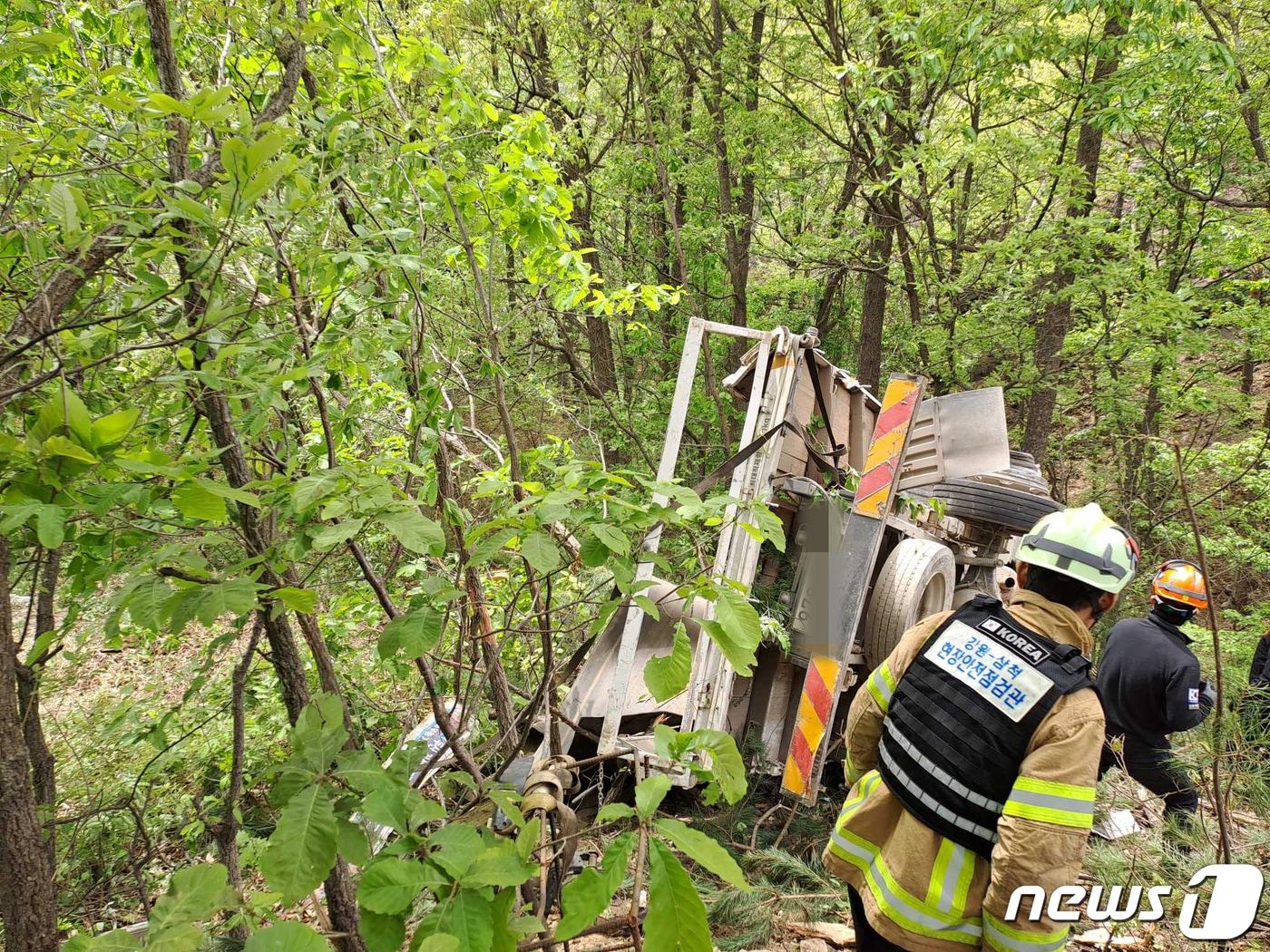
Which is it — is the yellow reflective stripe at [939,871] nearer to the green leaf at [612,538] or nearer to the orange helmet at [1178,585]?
the green leaf at [612,538]

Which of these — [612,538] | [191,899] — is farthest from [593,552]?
[191,899]

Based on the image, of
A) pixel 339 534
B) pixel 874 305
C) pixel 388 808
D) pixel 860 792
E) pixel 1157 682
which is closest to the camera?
pixel 388 808

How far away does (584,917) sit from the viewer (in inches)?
40.1

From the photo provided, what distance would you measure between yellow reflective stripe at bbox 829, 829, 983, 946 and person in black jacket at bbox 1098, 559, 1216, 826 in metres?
2.16

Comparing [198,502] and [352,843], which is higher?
[198,502]

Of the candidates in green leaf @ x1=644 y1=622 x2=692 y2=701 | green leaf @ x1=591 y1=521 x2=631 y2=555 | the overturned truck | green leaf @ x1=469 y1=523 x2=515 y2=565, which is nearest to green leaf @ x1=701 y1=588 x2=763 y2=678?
green leaf @ x1=644 y1=622 x2=692 y2=701

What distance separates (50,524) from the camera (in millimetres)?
1025

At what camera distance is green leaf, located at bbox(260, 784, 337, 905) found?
39.9 inches

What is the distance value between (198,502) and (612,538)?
70 cm

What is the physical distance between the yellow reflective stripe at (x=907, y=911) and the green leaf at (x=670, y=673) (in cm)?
124

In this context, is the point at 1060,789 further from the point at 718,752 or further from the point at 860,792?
the point at 718,752

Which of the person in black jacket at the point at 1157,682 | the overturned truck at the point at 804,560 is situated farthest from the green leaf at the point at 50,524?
the person in black jacket at the point at 1157,682

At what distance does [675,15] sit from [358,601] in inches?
335

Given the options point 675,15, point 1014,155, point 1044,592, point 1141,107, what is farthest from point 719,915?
point 675,15
